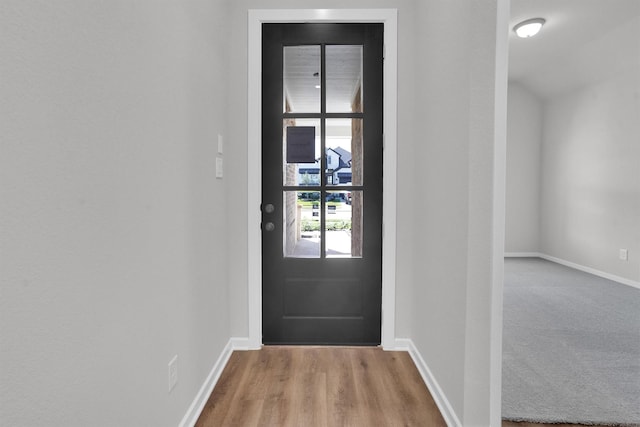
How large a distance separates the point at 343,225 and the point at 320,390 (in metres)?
1.05

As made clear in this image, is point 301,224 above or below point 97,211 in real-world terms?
below

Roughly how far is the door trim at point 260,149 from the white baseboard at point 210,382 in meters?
0.09

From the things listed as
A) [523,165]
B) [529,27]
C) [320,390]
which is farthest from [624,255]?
[320,390]

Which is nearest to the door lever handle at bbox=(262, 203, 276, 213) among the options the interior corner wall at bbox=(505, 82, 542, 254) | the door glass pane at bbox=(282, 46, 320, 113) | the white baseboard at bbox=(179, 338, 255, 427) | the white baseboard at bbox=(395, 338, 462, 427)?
the door glass pane at bbox=(282, 46, 320, 113)

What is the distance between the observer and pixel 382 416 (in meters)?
1.74

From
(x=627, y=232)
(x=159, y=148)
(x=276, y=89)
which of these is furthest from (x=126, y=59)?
(x=627, y=232)

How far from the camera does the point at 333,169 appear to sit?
2.51 metres

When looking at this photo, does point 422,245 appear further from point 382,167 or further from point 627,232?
point 627,232

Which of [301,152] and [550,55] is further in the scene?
[550,55]

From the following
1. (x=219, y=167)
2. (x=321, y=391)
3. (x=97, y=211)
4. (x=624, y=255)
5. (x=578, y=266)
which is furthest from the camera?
(x=578, y=266)

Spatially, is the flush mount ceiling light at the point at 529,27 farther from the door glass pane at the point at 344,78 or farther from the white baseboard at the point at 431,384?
the white baseboard at the point at 431,384

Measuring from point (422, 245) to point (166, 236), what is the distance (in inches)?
58.1

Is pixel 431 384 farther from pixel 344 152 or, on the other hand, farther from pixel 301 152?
pixel 301 152

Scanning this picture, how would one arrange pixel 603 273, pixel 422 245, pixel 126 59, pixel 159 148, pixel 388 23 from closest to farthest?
pixel 126 59, pixel 159 148, pixel 422 245, pixel 388 23, pixel 603 273
